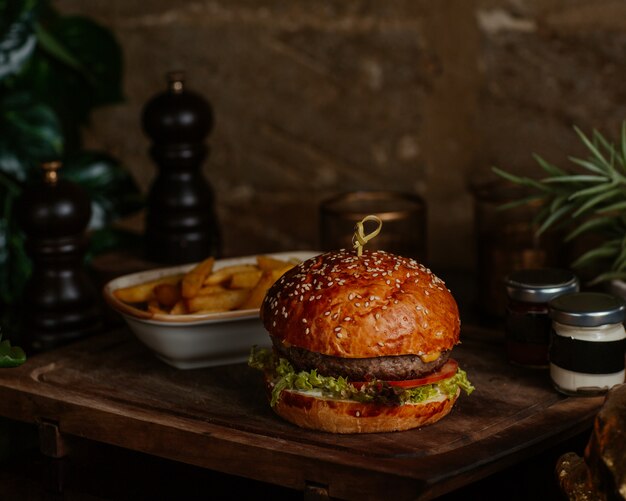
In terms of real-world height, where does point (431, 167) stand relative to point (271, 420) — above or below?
above

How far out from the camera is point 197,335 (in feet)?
6.48

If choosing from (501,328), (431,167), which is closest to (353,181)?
(431,167)

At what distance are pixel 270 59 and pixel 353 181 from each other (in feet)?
1.35

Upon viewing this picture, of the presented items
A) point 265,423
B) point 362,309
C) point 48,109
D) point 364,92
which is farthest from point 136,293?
point 364,92

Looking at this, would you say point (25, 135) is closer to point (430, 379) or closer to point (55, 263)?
point (55, 263)

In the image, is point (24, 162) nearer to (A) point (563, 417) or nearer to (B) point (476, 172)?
(B) point (476, 172)

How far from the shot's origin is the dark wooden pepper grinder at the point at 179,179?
2488 mm

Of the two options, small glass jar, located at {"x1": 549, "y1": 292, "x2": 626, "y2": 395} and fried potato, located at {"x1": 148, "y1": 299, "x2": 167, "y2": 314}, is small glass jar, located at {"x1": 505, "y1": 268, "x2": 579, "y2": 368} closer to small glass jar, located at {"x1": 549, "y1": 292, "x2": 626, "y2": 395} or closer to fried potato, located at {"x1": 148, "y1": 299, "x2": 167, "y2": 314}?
small glass jar, located at {"x1": 549, "y1": 292, "x2": 626, "y2": 395}

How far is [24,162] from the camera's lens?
279 cm

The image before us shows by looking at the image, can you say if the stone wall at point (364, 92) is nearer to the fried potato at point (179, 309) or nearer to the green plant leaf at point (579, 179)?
the green plant leaf at point (579, 179)

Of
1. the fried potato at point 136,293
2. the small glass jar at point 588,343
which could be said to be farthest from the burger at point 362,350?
the fried potato at point 136,293

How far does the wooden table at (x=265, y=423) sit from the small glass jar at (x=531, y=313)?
0.03 metres

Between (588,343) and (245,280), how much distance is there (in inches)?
25.1

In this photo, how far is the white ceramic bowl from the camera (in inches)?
76.5
